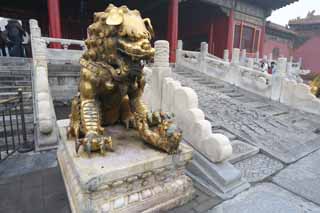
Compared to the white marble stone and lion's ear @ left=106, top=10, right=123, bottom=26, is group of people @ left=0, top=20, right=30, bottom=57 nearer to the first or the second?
lion's ear @ left=106, top=10, right=123, bottom=26

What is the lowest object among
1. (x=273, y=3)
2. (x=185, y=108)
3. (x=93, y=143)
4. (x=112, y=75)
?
(x=93, y=143)

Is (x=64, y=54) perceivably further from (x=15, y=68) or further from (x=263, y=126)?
(x=263, y=126)

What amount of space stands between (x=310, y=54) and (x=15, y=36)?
80.7 feet

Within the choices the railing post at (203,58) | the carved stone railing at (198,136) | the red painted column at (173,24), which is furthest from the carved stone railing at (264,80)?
the carved stone railing at (198,136)

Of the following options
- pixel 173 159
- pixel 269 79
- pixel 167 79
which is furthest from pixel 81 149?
pixel 269 79

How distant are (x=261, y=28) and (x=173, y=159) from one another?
17062 millimetres

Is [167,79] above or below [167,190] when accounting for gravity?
above

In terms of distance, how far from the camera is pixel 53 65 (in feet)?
20.7

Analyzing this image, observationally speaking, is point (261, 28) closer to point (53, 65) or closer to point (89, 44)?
point (53, 65)

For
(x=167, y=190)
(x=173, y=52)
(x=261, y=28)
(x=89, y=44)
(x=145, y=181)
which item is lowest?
(x=167, y=190)

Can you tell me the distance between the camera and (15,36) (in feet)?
26.9

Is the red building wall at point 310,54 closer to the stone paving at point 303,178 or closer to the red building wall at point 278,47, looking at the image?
the red building wall at point 278,47

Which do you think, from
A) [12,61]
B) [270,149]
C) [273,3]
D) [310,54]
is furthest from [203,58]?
[310,54]

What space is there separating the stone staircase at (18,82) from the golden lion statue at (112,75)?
7.86 ft
